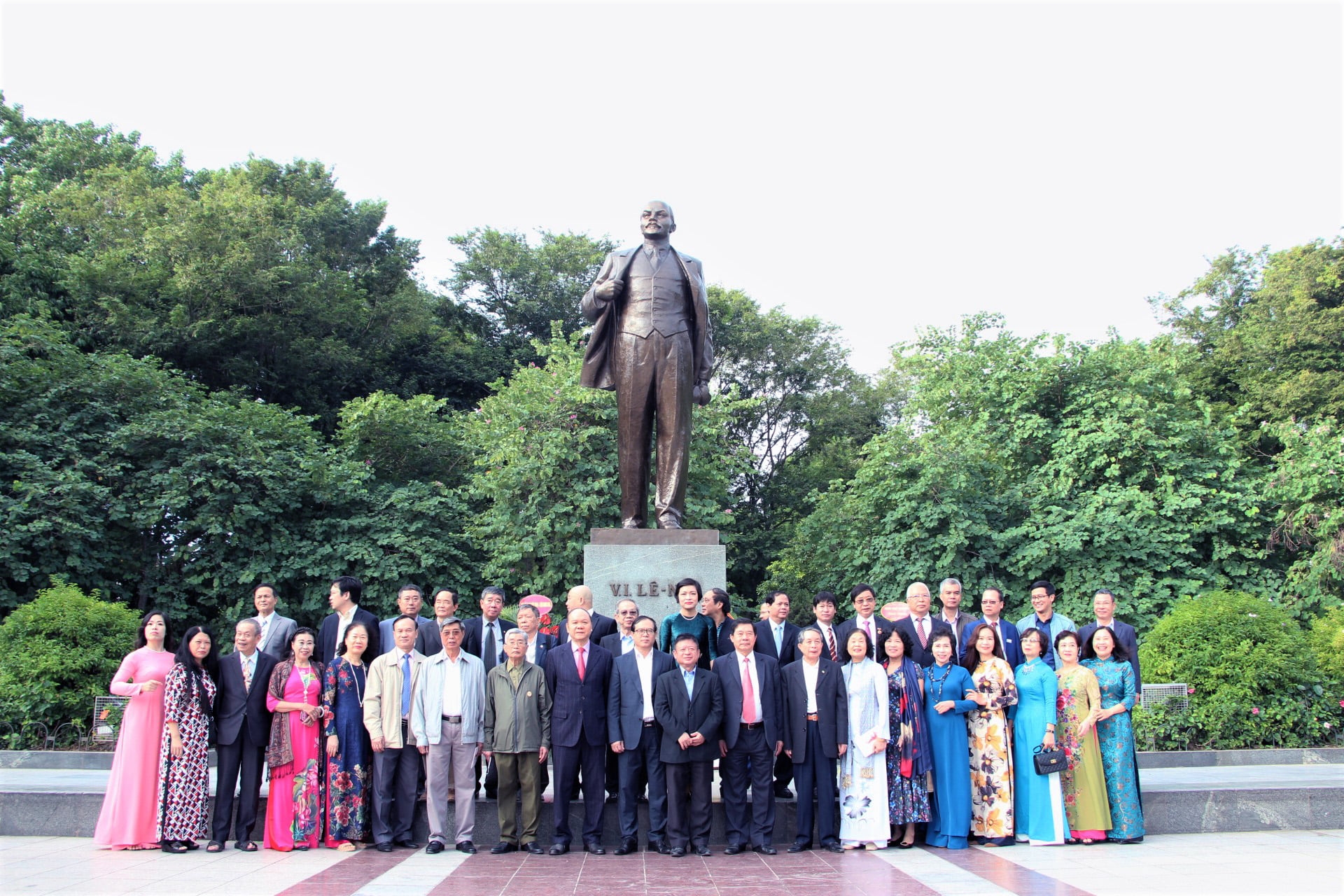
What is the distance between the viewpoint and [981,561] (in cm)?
1802

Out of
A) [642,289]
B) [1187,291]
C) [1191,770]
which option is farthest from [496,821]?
[1187,291]

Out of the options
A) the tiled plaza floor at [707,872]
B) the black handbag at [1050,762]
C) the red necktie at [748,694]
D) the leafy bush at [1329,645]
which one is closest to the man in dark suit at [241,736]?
the tiled plaza floor at [707,872]

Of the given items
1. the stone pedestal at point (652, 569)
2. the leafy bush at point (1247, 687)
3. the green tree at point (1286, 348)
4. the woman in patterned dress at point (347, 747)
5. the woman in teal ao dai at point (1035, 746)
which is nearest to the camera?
the woman in patterned dress at point (347, 747)

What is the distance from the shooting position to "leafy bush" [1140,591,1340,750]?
10469mm

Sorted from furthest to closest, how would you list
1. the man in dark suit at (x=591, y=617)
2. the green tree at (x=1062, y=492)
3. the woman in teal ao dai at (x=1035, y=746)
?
the green tree at (x=1062, y=492) → the man in dark suit at (x=591, y=617) → the woman in teal ao dai at (x=1035, y=746)

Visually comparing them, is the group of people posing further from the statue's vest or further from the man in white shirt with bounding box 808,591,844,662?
the statue's vest

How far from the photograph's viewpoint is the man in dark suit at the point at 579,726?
6.18 metres

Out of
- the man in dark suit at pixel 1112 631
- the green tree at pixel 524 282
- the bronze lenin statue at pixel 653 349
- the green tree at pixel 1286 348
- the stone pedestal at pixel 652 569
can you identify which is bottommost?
the man in dark suit at pixel 1112 631

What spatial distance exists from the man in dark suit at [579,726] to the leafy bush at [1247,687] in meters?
6.89

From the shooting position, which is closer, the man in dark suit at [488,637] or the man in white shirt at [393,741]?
the man in white shirt at [393,741]

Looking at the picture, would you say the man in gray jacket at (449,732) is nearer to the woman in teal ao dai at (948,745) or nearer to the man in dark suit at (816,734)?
the man in dark suit at (816,734)

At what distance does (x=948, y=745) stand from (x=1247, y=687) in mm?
5748

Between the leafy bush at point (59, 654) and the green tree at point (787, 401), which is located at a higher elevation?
the green tree at point (787, 401)

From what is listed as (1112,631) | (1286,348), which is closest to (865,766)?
(1112,631)
